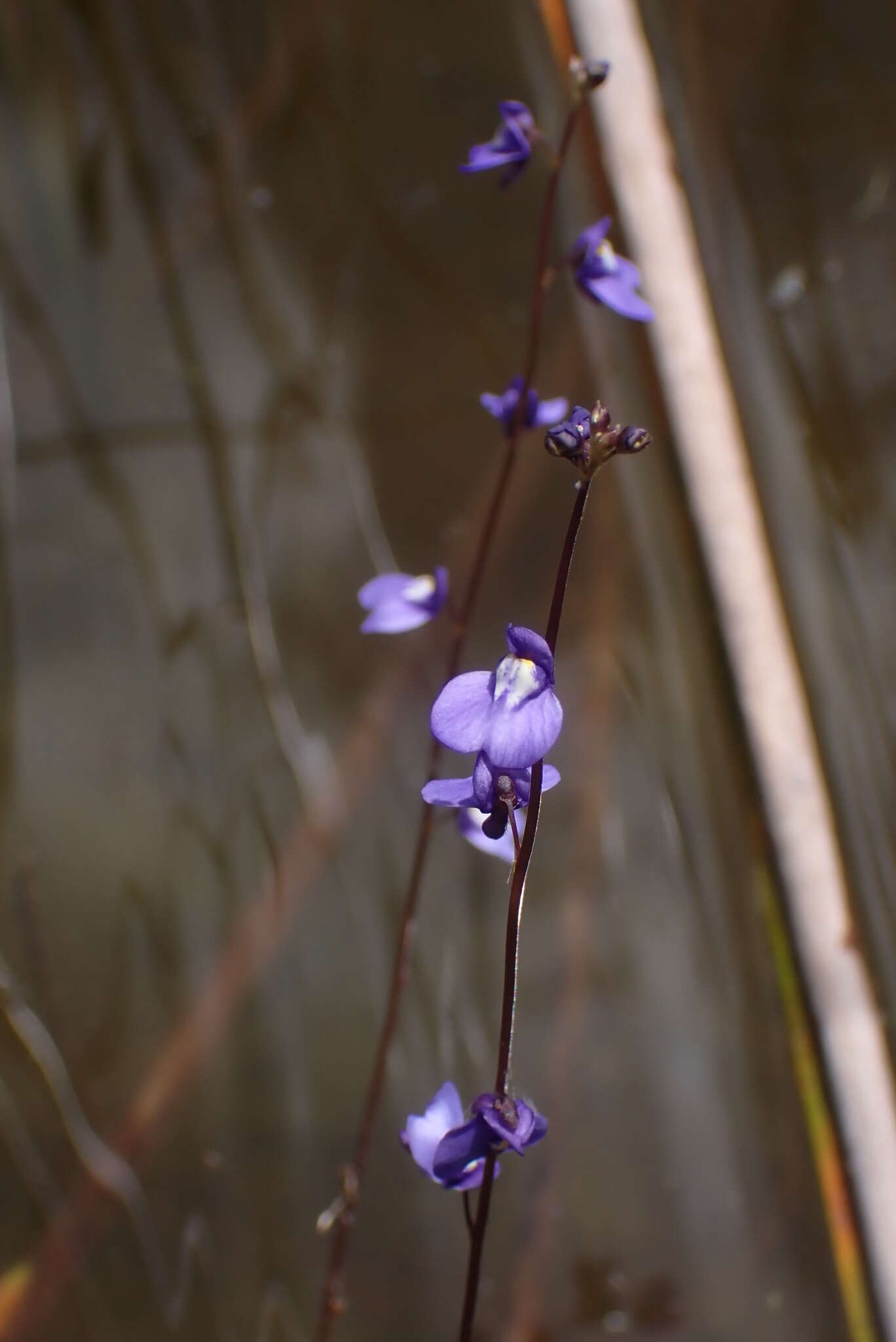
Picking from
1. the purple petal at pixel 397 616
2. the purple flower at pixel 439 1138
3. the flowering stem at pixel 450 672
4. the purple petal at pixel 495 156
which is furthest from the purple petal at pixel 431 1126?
the purple petal at pixel 495 156

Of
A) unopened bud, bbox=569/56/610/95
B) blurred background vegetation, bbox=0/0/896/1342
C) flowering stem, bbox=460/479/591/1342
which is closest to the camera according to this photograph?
flowering stem, bbox=460/479/591/1342

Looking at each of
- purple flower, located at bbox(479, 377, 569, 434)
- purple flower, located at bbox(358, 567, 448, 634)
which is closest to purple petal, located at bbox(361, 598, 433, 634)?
purple flower, located at bbox(358, 567, 448, 634)

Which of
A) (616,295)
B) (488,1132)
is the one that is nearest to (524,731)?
(488,1132)

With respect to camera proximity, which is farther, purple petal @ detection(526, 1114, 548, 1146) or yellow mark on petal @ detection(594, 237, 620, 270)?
yellow mark on petal @ detection(594, 237, 620, 270)

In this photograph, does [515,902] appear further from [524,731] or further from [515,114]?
[515,114]

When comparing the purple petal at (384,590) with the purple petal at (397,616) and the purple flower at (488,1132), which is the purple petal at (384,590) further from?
the purple flower at (488,1132)

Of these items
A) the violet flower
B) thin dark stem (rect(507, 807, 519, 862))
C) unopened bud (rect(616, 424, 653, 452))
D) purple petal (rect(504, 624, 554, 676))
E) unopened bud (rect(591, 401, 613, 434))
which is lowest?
thin dark stem (rect(507, 807, 519, 862))

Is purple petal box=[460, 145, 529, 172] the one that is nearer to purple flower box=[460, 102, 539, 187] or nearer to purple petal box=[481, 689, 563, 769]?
purple flower box=[460, 102, 539, 187]
